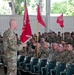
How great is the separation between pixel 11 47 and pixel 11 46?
0.02 meters

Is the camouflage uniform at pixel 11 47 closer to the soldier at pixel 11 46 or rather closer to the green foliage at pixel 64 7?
the soldier at pixel 11 46

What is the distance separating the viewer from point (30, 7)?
20078 mm

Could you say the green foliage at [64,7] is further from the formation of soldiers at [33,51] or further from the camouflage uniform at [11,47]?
the camouflage uniform at [11,47]

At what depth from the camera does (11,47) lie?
6.45 m

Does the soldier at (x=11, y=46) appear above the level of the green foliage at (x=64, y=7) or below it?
below

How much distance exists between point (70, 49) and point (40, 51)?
1532mm

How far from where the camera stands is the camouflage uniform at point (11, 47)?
644cm

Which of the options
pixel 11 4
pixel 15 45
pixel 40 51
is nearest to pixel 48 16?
pixel 11 4

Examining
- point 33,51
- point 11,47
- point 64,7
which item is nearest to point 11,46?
point 11,47

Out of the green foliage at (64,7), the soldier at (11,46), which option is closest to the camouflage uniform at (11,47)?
the soldier at (11,46)

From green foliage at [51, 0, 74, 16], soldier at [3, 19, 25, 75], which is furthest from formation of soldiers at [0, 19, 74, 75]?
green foliage at [51, 0, 74, 16]

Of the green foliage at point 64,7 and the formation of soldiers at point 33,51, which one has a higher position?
the green foliage at point 64,7

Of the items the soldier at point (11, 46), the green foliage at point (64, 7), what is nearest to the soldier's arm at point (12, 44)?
the soldier at point (11, 46)

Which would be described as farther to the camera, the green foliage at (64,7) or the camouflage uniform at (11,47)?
the green foliage at (64,7)
